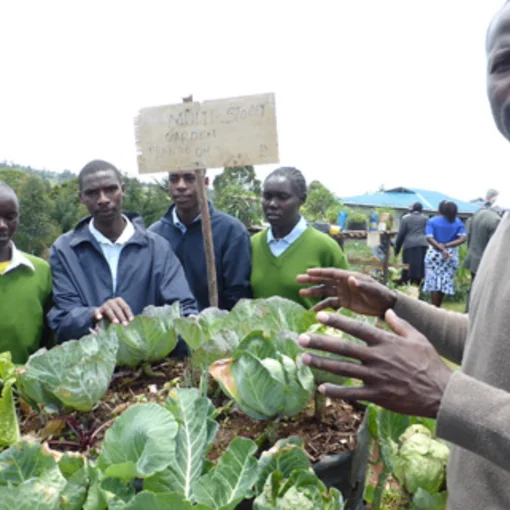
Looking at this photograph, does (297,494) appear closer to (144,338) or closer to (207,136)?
(144,338)

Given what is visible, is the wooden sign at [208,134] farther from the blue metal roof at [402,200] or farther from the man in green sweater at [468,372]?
the blue metal roof at [402,200]

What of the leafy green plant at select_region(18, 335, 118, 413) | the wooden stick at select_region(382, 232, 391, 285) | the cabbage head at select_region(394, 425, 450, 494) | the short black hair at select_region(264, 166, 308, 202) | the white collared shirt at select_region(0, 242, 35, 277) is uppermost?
the short black hair at select_region(264, 166, 308, 202)

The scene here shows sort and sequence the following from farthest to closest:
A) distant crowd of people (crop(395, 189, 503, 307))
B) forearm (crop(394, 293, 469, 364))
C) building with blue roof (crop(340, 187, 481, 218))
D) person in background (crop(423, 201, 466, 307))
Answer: building with blue roof (crop(340, 187, 481, 218))
person in background (crop(423, 201, 466, 307))
distant crowd of people (crop(395, 189, 503, 307))
forearm (crop(394, 293, 469, 364))

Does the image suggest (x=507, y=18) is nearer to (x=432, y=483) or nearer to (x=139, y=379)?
(x=432, y=483)

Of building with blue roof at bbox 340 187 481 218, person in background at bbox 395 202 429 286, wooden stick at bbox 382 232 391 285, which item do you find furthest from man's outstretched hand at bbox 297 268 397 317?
building with blue roof at bbox 340 187 481 218

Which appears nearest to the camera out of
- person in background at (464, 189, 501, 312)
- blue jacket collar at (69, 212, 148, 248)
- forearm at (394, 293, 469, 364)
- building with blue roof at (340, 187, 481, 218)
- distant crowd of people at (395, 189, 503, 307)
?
forearm at (394, 293, 469, 364)

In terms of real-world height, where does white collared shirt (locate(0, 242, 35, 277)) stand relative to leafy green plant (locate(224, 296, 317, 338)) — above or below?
above

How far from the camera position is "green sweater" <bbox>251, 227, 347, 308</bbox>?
2617 mm

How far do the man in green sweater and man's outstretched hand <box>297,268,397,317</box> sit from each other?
1.09ft

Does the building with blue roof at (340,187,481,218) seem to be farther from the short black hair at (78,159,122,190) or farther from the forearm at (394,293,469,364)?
the forearm at (394,293,469,364)

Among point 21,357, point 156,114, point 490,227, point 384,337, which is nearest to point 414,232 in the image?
point 490,227

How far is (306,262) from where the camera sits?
268cm

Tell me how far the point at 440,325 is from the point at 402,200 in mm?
20147

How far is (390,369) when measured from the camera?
0.86 metres
